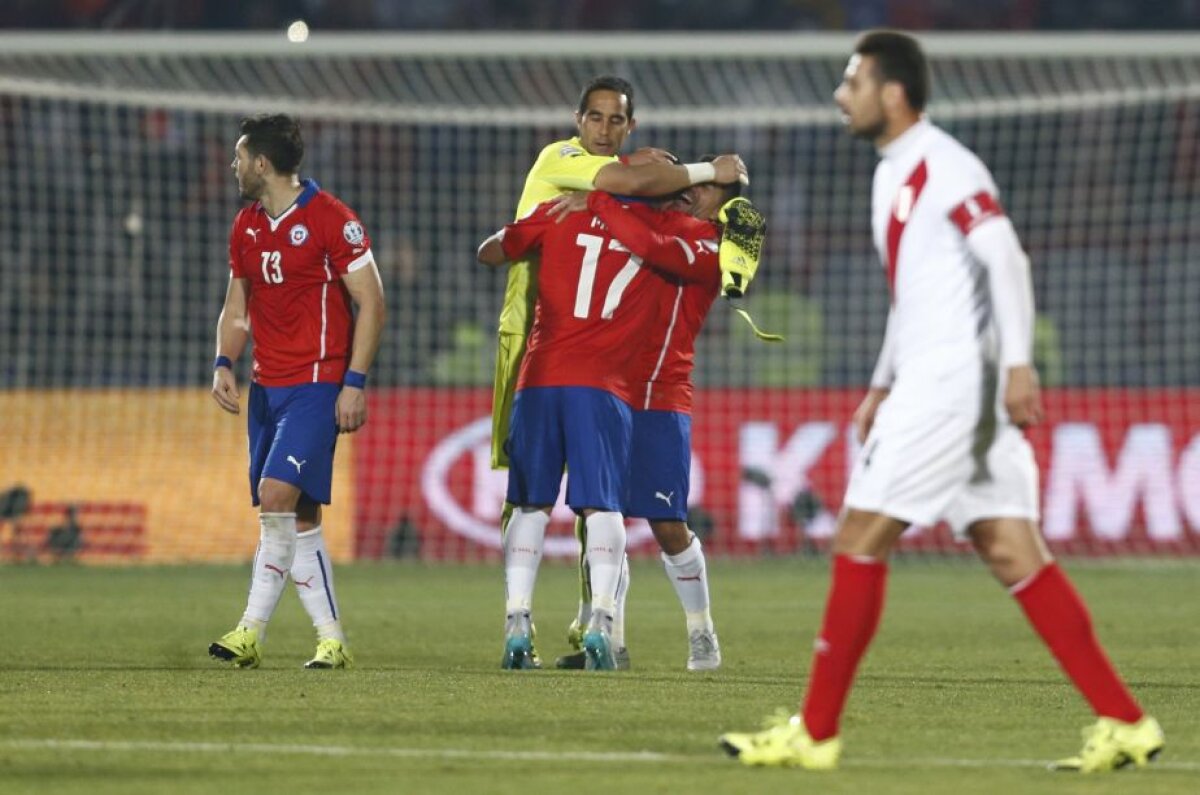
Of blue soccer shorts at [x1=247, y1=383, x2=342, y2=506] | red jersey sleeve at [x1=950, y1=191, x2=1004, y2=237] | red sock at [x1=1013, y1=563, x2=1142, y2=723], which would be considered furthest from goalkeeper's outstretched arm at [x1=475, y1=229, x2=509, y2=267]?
red sock at [x1=1013, y1=563, x2=1142, y2=723]

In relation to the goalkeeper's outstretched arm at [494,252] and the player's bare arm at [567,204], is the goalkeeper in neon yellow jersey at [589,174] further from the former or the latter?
the goalkeeper's outstretched arm at [494,252]

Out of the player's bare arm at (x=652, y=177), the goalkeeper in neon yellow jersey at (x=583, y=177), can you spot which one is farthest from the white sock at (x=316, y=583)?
the player's bare arm at (x=652, y=177)

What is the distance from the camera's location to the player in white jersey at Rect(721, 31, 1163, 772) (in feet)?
16.4

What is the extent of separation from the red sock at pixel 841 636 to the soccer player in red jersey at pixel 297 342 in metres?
3.23

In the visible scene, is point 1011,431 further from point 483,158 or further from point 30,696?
point 483,158

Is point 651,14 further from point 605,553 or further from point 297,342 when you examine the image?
point 605,553

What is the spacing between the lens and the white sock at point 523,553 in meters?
7.69

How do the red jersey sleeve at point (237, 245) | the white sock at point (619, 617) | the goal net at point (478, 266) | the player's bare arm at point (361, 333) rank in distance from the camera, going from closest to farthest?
the white sock at point (619, 617) → the player's bare arm at point (361, 333) → the red jersey sleeve at point (237, 245) → the goal net at point (478, 266)

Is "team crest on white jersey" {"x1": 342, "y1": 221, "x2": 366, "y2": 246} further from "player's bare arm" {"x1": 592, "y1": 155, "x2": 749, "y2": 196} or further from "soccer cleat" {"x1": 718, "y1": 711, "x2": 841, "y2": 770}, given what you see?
"soccer cleat" {"x1": 718, "y1": 711, "x2": 841, "y2": 770}

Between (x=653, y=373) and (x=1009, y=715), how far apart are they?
241 centimetres

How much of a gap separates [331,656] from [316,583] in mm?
389

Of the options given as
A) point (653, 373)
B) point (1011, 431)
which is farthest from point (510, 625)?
point (1011, 431)

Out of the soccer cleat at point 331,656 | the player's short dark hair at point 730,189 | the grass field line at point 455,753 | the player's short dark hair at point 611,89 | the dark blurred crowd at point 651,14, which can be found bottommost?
the soccer cleat at point 331,656

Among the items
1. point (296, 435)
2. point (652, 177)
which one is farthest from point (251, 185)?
point (652, 177)
